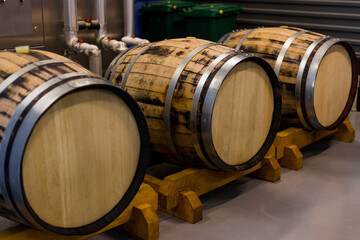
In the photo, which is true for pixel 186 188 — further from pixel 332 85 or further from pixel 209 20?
pixel 209 20

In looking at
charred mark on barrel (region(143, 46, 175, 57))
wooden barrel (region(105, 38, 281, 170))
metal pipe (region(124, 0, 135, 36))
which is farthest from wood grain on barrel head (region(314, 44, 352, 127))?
metal pipe (region(124, 0, 135, 36))

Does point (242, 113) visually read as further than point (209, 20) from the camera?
No

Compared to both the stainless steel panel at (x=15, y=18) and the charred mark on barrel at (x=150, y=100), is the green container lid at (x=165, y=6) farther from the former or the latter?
the charred mark on barrel at (x=150, y=100)

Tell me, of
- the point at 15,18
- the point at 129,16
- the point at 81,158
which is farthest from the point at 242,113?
the point at 129,16

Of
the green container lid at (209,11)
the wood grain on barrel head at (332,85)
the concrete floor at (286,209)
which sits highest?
the green container lid at (209,11)

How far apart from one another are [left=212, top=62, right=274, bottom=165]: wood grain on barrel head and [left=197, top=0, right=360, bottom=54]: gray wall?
3.08 m

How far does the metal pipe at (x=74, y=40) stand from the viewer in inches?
178

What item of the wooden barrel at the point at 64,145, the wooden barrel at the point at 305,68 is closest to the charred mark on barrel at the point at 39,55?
the wooden barrel at the point at 64,145

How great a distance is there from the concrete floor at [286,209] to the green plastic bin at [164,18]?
3.10m

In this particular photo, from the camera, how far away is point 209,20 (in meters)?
5.94

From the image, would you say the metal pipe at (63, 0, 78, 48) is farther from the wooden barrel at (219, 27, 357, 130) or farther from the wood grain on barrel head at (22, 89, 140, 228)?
the wood grain on barrel head at (22, 89, 140, 228)

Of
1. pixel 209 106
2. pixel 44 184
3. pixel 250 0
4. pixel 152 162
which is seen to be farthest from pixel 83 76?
pixel 250 0

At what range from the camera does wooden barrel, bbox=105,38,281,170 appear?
2.69 meters

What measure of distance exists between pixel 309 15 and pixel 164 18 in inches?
70.7
